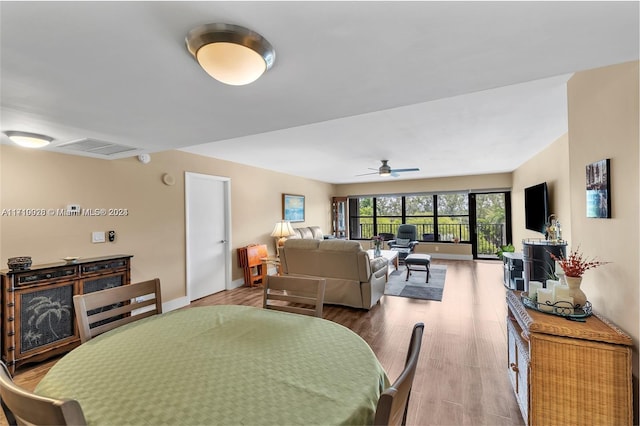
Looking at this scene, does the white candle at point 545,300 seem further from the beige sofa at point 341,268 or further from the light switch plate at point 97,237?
the light switch plate at point 97,237

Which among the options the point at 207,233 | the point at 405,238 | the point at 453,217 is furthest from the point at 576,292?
the point at 453,217

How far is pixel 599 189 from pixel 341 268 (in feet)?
8.64

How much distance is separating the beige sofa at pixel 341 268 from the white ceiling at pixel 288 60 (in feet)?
6.21

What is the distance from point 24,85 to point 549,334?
3.10 m

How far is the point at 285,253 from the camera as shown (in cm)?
404

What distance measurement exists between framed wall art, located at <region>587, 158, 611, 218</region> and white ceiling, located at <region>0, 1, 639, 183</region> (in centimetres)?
60

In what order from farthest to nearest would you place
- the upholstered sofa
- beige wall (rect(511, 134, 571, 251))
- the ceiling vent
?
the upholstered sofa, beige wall (rect(511, 134, 571, 251)), the ceiling vent

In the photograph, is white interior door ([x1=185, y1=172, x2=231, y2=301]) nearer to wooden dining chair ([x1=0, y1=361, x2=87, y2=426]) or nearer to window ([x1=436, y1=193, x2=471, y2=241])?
wooden dining chair ([x1=0, y1=361, x2=87, y2=426])

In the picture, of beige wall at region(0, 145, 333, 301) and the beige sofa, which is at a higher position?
beige wall at region(0, 145, 333, 301)

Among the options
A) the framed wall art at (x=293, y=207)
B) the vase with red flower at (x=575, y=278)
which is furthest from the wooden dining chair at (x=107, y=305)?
the framed wall art at (x=293, y=207)

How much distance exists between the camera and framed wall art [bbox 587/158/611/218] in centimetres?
154

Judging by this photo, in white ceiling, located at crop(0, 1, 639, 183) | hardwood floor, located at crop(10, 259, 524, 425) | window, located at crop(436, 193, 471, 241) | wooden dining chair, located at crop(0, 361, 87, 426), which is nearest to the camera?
wooden dining chair, located at crop(0, 361, 87, 426)

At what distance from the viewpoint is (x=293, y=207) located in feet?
22.3

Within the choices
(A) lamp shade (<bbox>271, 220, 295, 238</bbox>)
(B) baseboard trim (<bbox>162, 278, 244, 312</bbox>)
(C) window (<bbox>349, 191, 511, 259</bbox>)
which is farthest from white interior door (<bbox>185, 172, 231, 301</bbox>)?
(C) window (<bbox>349, 191, 511, 259</bbox>)
